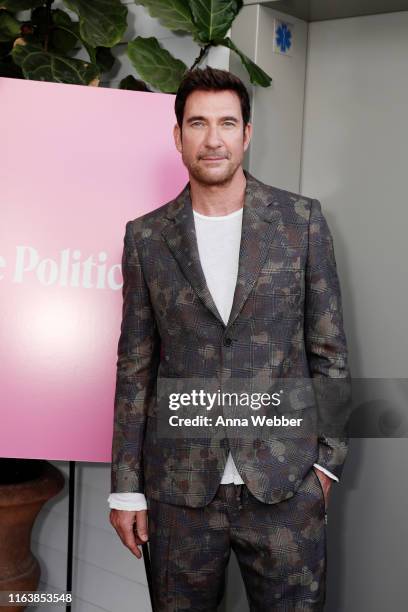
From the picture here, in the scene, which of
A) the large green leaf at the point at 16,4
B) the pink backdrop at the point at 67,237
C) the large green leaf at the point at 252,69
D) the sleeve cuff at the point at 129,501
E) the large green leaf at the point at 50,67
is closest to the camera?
the sleeve cuff at the point at 129,501

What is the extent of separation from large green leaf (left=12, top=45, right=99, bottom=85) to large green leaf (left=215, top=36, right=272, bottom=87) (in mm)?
422

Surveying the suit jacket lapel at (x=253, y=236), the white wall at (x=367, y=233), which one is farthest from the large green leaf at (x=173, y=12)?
the suit jacket lapel at (x=253, y=236)

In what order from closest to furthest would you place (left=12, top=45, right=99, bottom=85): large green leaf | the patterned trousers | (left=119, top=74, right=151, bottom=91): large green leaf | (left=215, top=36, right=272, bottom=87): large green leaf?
the patterned trousers → (left=215, top=36, right=272, bottom=87): large green leaf → (left=12, top=45, right=99, bottom=85): large green leaf → (left=119, top=74, right=151, bottom=91): large green leaf

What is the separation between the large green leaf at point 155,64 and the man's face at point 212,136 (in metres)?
0.72

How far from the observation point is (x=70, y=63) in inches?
104

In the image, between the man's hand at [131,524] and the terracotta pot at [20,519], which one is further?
the terracotta pot at [20,519]

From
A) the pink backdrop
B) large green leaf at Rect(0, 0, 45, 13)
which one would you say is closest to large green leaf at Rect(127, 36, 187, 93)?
the pink backdrop

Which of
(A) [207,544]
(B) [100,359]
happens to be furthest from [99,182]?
(A) [207,544]

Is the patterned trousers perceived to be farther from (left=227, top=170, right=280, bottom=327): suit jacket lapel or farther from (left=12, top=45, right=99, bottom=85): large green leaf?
(left=12, top=45, right=99, bottom=85): large green leaf

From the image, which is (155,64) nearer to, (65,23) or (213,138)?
(65,23)

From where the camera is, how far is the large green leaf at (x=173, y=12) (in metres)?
2.56

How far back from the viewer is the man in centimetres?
186

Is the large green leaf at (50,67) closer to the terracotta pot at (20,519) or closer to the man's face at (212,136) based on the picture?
the man's face at (212,136)

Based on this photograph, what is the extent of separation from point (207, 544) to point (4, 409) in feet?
2.44
